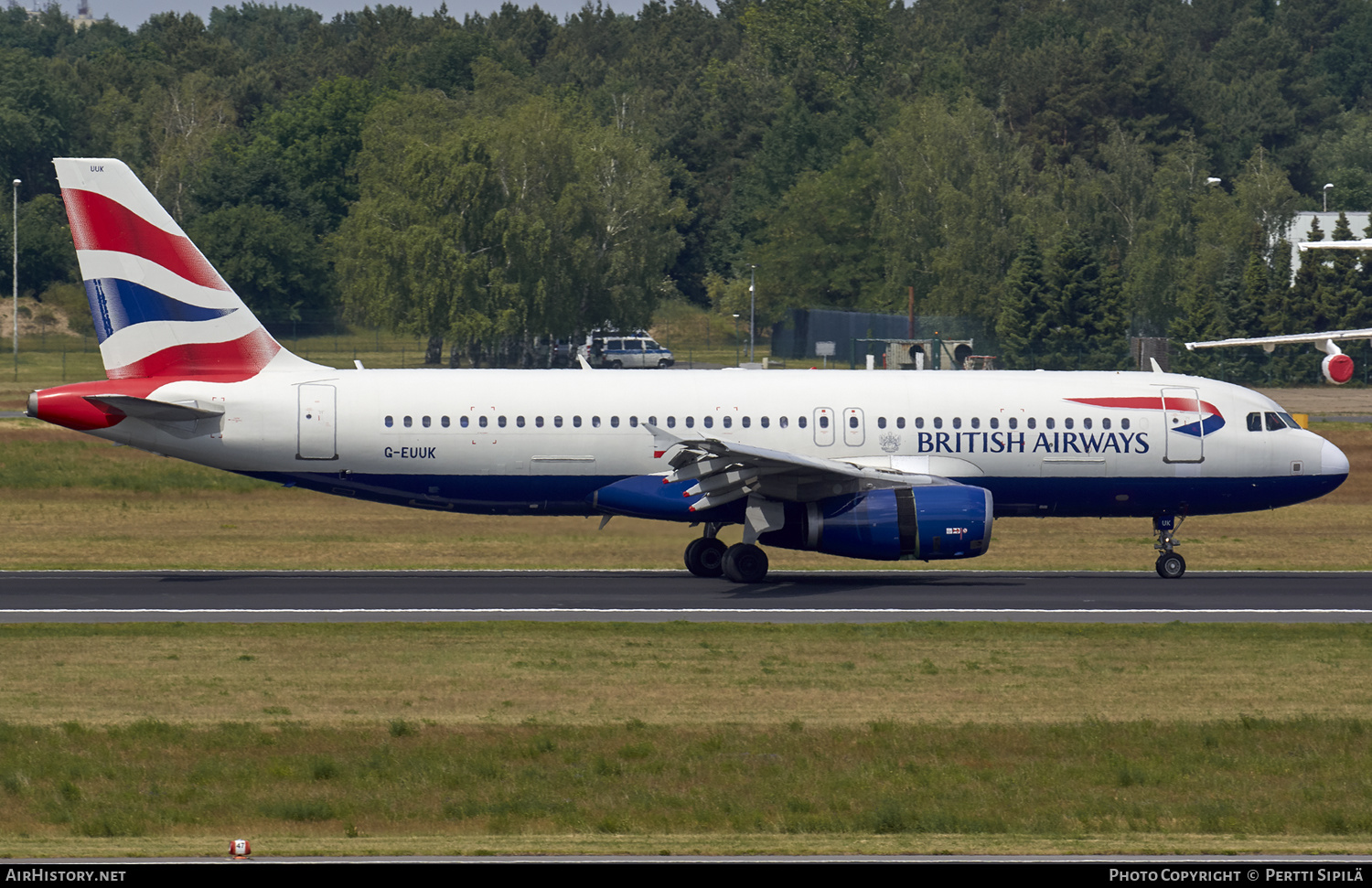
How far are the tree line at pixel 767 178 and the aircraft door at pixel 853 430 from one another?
54.7 meters

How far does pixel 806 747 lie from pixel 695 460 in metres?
13.1

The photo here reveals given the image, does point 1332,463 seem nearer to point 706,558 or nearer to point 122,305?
point 706,558

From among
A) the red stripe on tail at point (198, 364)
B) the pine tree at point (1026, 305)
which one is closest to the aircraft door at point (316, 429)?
the red stripe on tail at point (198, 364)

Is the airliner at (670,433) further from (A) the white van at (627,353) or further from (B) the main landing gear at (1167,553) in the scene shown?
(A) the white van at (627,353)

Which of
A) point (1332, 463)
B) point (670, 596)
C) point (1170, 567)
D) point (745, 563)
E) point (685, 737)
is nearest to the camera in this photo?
point (685, 737)

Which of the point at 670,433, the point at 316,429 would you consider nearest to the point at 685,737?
the point at 670,433

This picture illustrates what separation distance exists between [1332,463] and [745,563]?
12372 millimetres

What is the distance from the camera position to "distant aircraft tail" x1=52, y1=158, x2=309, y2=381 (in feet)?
105

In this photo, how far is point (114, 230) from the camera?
31.9 metres

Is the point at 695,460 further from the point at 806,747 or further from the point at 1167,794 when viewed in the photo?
the point at 1167,794

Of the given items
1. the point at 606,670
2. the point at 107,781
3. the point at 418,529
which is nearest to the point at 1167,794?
the point at 606,670

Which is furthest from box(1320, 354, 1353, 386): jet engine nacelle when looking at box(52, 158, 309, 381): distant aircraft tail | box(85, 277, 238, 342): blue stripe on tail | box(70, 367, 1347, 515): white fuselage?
box(85, 277, 238, 342): blue stripe on tail

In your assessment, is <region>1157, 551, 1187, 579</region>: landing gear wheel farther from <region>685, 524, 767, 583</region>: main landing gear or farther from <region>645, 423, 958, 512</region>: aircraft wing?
<region>685, 524, 767, 583</region>: main landing gear

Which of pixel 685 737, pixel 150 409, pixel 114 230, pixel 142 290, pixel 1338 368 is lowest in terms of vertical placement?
pixel 685 737
